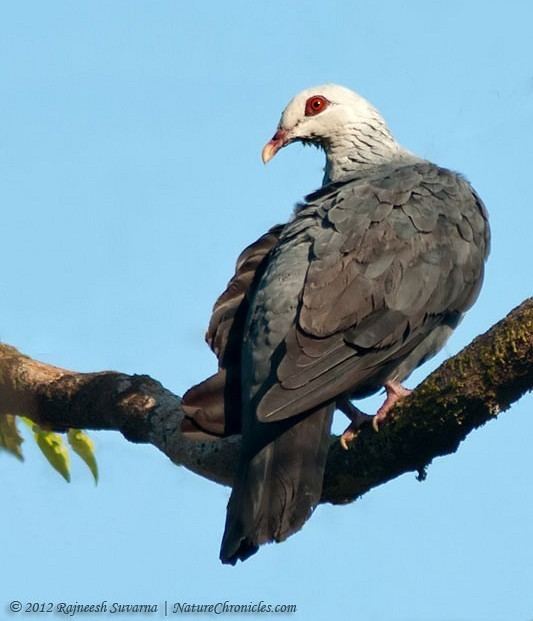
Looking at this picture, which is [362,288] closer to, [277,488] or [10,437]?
[277,488]

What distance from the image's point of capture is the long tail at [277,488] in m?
4.73

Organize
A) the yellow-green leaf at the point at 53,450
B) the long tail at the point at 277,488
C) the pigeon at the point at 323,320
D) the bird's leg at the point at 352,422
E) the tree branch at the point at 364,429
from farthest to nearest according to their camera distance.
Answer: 1. the yellow-green leaf at the point at 53,450
2. the bird's leg at the point at 352,422
3. the pigeon at the point at 323,320
4. the long tail at the point at 277,488
5. the tree branch at the point at 364,429

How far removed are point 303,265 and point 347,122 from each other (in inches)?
86.7

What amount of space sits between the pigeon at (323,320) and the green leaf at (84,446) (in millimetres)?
571

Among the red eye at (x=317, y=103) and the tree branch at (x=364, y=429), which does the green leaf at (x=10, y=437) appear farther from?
the red eye at (x=317, y=103)

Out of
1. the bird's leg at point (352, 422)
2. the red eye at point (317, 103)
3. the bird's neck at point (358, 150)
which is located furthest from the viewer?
the red eye at point (317, 103)

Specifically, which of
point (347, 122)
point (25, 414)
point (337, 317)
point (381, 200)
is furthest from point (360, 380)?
point (347, 122)

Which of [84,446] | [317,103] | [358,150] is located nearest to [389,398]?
[84,446]

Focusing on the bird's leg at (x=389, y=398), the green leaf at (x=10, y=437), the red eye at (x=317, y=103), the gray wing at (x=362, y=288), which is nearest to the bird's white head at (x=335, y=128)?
the red eye at (x=317, y=103)

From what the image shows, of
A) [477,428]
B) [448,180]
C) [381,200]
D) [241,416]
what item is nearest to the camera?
[477,428]

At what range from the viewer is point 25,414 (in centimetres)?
541

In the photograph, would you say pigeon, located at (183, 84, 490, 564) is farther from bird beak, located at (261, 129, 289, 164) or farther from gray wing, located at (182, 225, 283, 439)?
bird beak, located at (261, 129, 289, 164)

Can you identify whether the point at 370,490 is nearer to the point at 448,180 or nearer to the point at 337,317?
the point at 337,317

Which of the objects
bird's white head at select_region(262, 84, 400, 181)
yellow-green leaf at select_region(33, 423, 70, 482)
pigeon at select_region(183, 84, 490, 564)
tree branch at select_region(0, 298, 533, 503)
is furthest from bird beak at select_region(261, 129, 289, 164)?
yellow-green leaf at select_region(33, 423, 70, 482)
